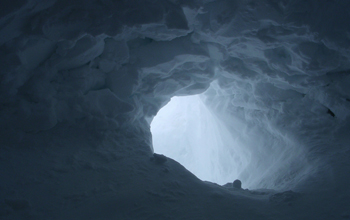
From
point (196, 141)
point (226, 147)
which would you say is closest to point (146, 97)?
point (226, 147)

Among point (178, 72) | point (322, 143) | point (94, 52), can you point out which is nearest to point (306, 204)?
point (322, 143)

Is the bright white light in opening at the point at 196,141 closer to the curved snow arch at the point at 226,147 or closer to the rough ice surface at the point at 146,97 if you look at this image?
the curved snow arch at the point at 226,147

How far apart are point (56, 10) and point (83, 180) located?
2.14 metres

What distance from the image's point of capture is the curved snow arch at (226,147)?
4383 mm

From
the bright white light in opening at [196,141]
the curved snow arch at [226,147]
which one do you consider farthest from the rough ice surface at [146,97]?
the bright white light in opening at [196,141]

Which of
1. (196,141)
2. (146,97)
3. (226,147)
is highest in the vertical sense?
(196,141)

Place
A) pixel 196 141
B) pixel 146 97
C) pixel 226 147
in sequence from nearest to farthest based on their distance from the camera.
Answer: pixel 146 97 < pixel 226 147 < pixel 196 141

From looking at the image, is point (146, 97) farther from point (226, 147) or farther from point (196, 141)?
point (196, 141)

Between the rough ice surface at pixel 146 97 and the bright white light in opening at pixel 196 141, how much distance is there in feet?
12.7

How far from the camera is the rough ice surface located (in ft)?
7.72

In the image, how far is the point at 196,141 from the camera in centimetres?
1359

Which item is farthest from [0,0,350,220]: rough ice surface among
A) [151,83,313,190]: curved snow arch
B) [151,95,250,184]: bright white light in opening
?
[151,95,250,184]: bright white light in opening

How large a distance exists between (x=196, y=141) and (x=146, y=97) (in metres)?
9.29

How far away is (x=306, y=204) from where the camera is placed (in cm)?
248
